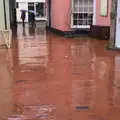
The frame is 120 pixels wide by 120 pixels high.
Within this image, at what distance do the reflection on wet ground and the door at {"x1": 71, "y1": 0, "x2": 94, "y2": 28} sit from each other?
4.41 m

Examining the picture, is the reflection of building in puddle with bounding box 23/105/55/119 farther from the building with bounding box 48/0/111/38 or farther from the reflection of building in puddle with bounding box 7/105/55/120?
the building with bounding box 48/0/111/38

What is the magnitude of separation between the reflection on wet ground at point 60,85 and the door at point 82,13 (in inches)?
174

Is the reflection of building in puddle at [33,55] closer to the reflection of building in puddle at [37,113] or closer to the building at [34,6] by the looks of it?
the reflection of building in puddle at [37,113]

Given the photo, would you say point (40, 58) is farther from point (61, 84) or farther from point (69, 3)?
point (69, 3)

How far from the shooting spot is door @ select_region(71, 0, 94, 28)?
A: 39.6 feet

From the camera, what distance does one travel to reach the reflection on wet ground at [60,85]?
375 centimetres

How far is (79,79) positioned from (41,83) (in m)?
0.73

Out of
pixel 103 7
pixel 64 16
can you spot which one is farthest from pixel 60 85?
pixel 64 16

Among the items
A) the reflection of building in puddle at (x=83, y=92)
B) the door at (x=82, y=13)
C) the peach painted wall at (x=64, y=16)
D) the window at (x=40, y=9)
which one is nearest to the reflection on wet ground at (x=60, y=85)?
the reflection of building in puddle at (x=83, y=92)

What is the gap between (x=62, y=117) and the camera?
3572mm

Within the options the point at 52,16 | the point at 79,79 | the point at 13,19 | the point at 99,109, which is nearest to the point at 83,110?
the point at 99,109

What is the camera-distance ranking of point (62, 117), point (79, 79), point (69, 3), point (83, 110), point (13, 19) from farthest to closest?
point (13, 19) → point (69, 3) → point (79, 79) → point (83, 110) → point (62, 117)

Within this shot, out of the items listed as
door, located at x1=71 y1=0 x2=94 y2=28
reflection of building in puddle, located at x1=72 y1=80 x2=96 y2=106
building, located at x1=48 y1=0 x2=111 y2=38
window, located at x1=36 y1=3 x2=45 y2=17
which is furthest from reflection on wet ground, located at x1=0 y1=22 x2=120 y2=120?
window, located at x1=36 y1=3 x2=45 y2=17

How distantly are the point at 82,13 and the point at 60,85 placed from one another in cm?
778
